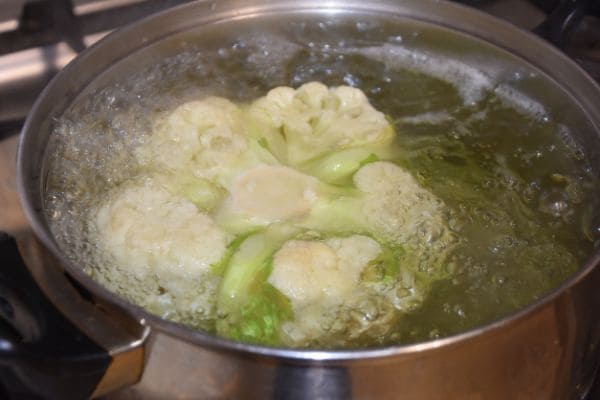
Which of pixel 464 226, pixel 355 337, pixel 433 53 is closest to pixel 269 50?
pixel 433 53

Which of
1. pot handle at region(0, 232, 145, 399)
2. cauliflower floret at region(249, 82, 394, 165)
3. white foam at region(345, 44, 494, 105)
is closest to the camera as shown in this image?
pot handle at region(0, 232, 145, 399)

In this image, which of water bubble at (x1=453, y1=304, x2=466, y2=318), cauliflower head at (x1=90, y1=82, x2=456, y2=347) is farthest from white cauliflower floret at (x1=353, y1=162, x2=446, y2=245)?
water bubble at (x1=453, y1=304, x2=466, y2=318)

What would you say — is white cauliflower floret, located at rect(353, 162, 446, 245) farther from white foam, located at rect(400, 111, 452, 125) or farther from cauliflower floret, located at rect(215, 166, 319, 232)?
white foam, located at rect(400, 111, 452, 125)

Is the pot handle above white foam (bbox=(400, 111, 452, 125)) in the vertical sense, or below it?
above

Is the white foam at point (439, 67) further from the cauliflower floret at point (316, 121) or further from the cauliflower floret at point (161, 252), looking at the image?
the cauliflower floret at point (161, 252)

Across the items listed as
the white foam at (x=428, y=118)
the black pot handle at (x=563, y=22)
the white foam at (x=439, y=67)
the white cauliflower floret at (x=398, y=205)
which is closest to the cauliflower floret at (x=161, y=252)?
the white cauliflower floret at (x=398, y=205)

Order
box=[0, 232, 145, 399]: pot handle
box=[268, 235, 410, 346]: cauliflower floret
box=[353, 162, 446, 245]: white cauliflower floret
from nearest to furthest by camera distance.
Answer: box=[0, 232, 145, 399]: pot handle → box=[268, 235, 410, 346]: cauliflower floret → box=[353, 162, 446, 245]: white cauliflower floret

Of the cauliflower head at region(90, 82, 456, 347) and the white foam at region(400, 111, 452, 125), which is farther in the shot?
the white foam at region(400, 111, 452, 125)

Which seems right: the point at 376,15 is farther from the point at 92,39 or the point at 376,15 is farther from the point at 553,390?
the point at 553,390
